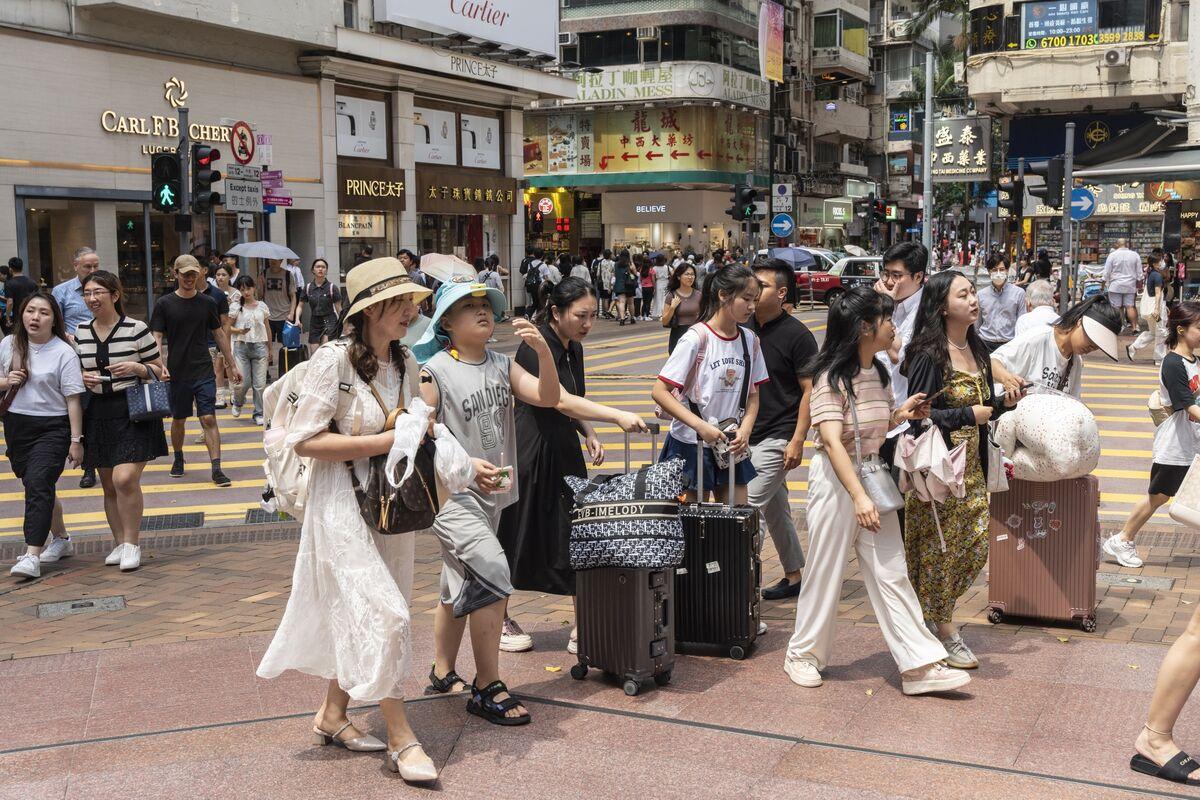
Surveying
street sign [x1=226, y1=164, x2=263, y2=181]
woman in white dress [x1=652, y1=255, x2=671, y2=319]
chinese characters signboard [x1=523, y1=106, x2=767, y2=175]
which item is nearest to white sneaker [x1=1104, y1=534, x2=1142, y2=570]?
street sign [x1=226, y1=164, x2=263, y2=181]

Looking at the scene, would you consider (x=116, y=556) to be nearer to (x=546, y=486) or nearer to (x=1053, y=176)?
(x=546, y=486)

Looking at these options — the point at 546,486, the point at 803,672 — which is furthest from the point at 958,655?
the point at 546,486

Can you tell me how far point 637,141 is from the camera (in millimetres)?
48094

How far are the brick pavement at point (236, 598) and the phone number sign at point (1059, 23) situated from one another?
29339 mm

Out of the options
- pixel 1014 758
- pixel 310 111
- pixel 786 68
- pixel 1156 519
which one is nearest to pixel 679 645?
pixel 1014 758

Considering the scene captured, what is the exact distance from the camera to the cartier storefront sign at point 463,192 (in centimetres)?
3250

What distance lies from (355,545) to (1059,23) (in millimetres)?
34735

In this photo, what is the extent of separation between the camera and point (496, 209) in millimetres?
35281

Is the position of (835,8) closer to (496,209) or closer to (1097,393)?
(496,209)

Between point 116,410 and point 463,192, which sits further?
point 463,192

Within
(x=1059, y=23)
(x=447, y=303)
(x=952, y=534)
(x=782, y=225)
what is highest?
(x=1059, y=23)

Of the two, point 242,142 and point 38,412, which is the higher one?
point 242,142

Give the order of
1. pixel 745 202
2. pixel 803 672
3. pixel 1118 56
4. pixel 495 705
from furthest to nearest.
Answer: pixel 1118 56 < pixel 745 202 < pixel 803 672 < pixel 495 705

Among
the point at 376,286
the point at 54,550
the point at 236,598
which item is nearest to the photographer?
the point at 376,286
